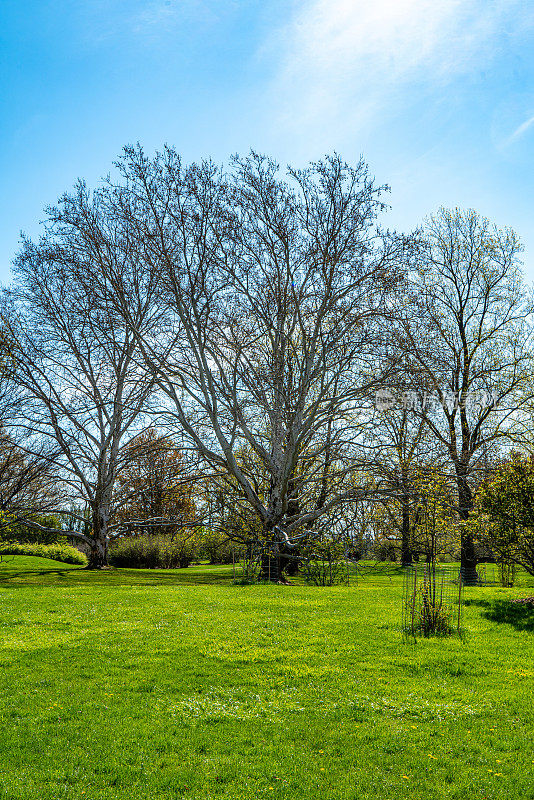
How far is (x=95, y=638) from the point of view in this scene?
7.57m

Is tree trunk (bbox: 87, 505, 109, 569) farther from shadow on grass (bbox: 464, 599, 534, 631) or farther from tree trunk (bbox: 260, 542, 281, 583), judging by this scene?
shadow on grass (bbox: 464, 599, 534, 631)

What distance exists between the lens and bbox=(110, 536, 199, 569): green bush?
25844 mm

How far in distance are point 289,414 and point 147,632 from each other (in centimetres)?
906

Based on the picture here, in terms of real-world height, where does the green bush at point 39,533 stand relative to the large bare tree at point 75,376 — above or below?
below

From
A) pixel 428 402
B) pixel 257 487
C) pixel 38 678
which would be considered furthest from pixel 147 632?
pixel 428 402

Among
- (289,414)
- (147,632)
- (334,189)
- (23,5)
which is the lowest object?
(147,632)

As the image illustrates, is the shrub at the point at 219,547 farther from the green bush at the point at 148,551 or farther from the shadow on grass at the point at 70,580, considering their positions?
the shadow on grass at the point at 70,580

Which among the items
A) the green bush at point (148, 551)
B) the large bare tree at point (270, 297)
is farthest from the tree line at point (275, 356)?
the green bush at point (148, 551)

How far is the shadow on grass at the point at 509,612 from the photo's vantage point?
30.1ft

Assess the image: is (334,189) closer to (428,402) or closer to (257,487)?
(428,402)

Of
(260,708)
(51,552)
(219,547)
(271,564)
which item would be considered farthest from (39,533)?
(260,708)

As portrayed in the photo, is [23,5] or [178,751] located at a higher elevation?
[23,5]

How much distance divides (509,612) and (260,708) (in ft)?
22.4

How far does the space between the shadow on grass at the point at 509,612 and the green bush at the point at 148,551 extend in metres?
16.6
